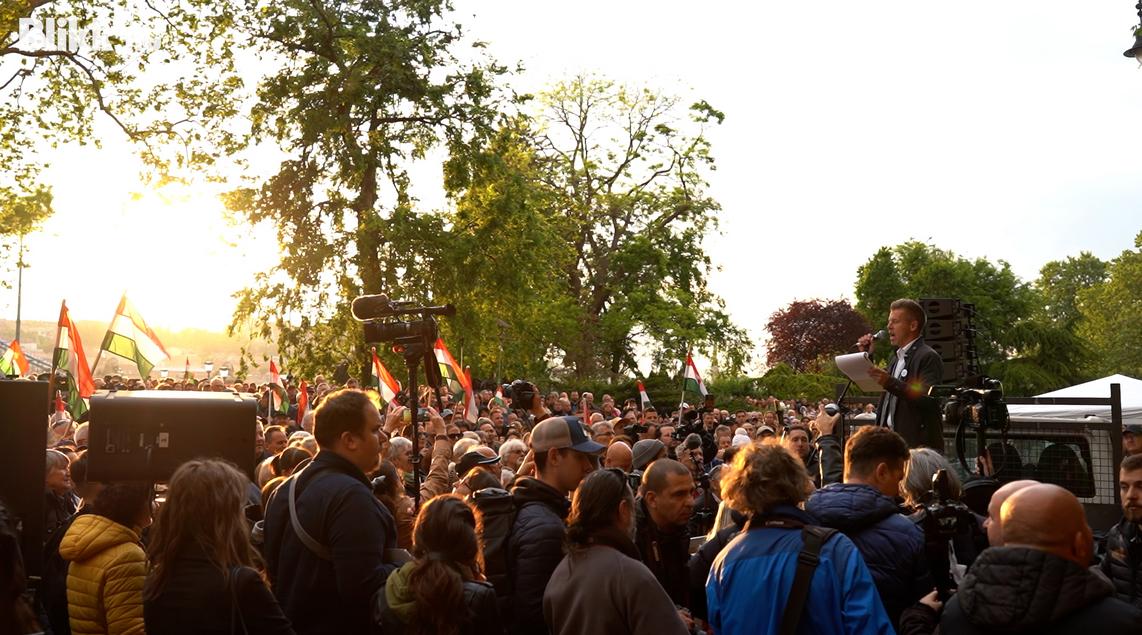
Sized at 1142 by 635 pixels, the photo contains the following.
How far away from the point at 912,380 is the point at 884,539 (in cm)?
357

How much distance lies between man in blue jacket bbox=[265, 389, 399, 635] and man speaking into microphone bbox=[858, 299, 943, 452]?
406cm

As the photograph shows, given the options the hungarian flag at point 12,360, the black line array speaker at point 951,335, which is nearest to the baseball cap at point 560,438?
the black line array speaker at point 951,335

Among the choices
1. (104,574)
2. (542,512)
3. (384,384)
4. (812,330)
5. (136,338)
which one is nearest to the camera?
(104,574)

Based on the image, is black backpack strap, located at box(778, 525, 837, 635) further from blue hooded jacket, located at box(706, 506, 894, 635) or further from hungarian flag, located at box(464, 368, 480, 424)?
hungarian flag, located at box(464, 368, 480, 424)

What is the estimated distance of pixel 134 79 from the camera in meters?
20.5

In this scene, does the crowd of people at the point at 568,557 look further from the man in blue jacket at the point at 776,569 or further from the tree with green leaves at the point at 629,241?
the tree with green leaves at the point at 629,241

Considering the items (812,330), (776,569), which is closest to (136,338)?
(776,569)

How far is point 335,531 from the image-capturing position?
4.68 metres

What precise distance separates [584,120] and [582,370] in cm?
1042

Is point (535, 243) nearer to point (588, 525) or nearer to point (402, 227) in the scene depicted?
point (402, 227)

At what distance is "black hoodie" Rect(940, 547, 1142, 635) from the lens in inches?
133

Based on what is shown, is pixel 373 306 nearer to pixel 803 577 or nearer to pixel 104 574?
pixel 104 574

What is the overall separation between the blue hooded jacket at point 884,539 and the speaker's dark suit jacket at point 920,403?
340cm

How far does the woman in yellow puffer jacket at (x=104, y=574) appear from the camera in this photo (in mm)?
4824
